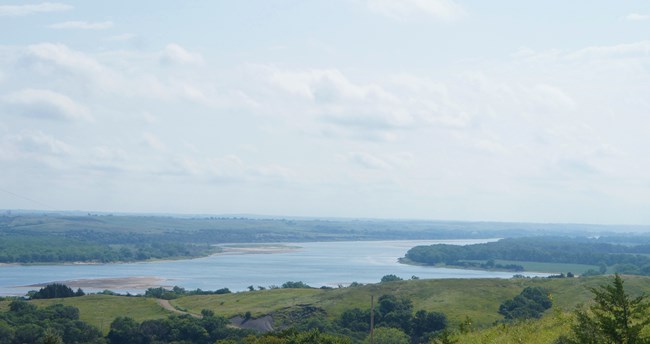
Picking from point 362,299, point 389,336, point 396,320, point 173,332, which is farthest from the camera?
point 362,299

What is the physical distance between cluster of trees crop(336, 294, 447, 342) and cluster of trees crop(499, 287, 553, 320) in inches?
317

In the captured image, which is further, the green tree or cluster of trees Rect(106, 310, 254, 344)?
cluster of trees Rect(106, 310, 254, 344)

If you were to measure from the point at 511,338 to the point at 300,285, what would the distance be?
101 meters

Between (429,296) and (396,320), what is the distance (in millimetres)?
17414

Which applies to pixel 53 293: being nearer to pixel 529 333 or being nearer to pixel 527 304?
pixel 527 304

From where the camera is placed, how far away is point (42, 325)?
77.8 meters

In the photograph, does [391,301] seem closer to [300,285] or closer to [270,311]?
[270,311]

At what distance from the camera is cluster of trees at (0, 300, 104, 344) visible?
7269 cm

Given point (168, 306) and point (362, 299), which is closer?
point (362, 299)

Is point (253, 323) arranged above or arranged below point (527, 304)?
below

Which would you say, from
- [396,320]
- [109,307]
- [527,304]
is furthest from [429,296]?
[109,307]

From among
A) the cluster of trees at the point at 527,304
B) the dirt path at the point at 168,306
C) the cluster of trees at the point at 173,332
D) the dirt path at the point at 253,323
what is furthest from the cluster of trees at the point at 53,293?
the cluster of trees at the point at 527,304

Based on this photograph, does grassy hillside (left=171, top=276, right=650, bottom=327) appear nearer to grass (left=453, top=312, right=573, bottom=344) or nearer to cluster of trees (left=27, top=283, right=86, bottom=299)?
cluster of trees (left=27, top=283, right=86, bottom=299)

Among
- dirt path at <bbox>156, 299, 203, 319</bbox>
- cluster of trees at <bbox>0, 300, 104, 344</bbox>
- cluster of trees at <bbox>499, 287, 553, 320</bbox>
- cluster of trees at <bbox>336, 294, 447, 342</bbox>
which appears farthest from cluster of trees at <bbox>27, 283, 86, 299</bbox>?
cluster of trees at <bbox>499, 287, 553, 320</bbox>
